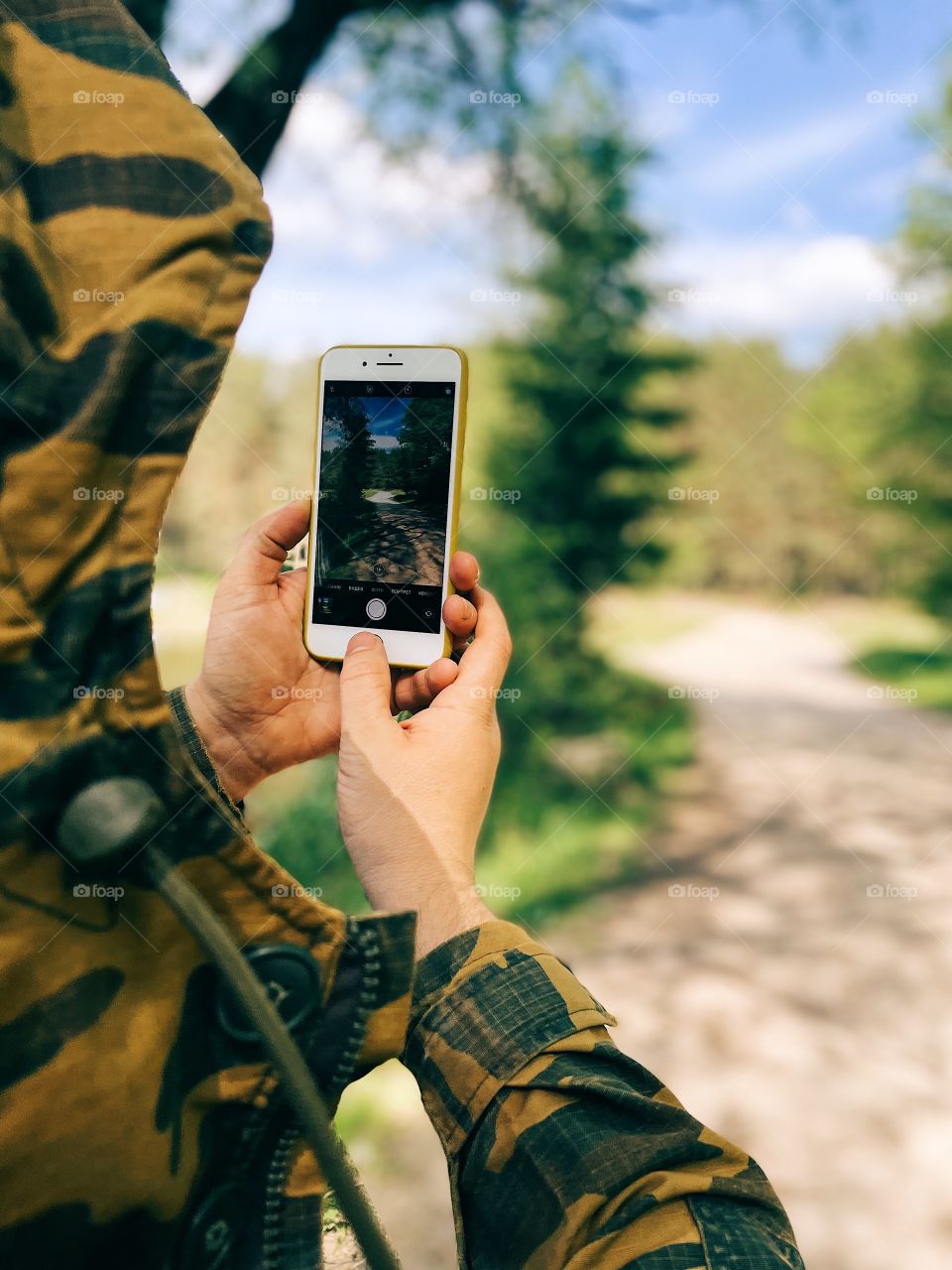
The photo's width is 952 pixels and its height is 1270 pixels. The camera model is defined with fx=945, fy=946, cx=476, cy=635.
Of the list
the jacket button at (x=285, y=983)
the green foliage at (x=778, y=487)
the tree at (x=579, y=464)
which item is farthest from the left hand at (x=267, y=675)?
the green foliage at (x=778, y=487)

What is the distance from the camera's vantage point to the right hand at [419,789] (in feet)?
3.60

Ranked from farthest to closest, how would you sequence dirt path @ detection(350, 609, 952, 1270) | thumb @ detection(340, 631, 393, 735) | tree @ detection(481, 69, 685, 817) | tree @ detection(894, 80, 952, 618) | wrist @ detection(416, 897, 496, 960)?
1. tree @ detection(894, 80, 952, 618)
2. tree @ detection(481, 69, 685, 817)
3. dirt path @ detection(350, 609, 952, 1270)
4. thumb @ detection(340, 631, 393, 735)
5. wrist @ detection(416, 897, 496, 960)

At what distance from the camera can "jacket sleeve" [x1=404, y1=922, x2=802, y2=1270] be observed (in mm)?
799

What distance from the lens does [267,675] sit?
1588 millimetres

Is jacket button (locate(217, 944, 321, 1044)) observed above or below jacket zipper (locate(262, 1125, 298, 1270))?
above

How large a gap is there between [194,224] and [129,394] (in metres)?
0.14

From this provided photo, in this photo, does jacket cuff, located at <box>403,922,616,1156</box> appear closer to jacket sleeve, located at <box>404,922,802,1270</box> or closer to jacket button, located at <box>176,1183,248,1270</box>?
jacket sleeve, located at <box>404,922,802,1270</box>

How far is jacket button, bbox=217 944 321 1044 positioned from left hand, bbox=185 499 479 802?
0.75 metres

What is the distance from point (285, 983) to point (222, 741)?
0.85m

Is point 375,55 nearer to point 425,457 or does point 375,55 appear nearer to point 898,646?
point 425,457

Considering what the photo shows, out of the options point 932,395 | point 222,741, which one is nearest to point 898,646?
point 932,395

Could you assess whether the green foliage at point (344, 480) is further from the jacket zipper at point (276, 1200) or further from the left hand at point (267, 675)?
the jacket zipper at point (276, 1200)

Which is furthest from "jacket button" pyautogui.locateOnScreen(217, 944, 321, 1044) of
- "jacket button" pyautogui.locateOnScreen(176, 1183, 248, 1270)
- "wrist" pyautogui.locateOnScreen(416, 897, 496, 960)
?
"wrist" pyautogui.locateOnScreen(416, 897, 496, 960)

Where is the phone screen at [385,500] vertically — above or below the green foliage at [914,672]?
above
